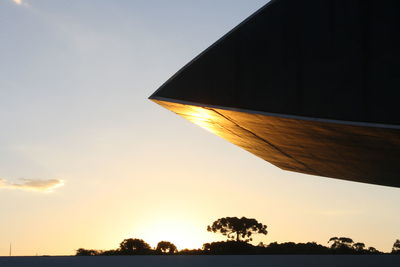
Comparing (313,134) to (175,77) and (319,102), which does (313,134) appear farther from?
(175,77)

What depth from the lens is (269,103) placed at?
Result: 14344 millimetres

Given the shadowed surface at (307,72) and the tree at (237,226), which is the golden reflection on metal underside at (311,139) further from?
the tree at (237,226)

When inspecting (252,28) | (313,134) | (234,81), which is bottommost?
(313,134)

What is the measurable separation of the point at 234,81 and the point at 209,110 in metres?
1.21

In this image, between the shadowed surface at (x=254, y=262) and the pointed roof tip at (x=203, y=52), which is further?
the shadowed surface at (x=254, y=262)

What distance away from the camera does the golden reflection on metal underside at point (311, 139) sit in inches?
587

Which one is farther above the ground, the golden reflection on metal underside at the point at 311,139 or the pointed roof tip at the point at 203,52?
the pointed roof tip at the point at 203,52

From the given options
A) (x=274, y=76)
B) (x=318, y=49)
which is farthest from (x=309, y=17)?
(x=274, y=76)

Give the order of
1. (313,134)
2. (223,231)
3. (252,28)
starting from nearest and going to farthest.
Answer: (252,28), (313,134), (223,231)

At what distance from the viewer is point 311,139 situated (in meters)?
17.8

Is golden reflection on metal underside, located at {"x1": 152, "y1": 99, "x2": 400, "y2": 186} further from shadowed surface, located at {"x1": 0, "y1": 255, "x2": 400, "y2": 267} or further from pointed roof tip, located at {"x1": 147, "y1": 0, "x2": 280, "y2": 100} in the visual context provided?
shadowed surface, located at {"x1": 0, "y1": 255, "x2": 400, "y2": 267}

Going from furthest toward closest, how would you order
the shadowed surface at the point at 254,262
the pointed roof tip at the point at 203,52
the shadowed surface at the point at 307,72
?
the shadowed surface at the point at 254,262
the pointed roof tip at the point at 203,52
the shadowed surface at the point at 307,72

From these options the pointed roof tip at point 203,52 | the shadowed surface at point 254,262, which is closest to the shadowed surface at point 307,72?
the pointed roof tip at point 203,52

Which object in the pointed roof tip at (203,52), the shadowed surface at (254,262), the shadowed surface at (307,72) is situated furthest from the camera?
A: the shadowed surface at (254,262)
